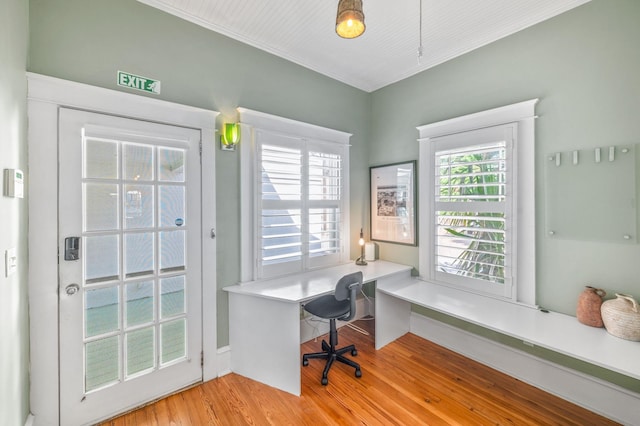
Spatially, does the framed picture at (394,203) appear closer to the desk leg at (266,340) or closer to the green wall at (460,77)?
the green wall at (460,77)

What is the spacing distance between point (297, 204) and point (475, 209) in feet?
5.65

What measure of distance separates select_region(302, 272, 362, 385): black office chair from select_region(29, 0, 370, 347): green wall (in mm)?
806

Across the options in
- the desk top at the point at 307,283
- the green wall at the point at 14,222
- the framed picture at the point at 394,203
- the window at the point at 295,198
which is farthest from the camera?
the framed picture at the point at 394,203

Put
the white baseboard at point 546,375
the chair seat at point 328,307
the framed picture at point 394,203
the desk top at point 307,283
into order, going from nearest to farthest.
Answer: the white baseboard at point 546,375 < the desk top at point 307,283 < the chair seat at point 328,307 < the framed picture at point 394,203

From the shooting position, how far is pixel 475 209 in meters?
2.58

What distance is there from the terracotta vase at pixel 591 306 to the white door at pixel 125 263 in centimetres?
291

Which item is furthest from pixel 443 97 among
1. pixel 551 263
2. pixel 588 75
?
pixel 551 263

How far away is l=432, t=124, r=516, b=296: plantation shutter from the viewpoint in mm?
2391

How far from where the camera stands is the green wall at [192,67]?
1751 millimetres

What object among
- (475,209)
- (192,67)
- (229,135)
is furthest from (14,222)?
(475,209)

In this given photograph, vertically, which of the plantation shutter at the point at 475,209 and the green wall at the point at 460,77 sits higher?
the green wall at the point at 460,77

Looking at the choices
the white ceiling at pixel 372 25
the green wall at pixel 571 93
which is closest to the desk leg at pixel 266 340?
the green wall at pixel 571 93

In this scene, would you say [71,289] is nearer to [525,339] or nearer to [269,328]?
[269,328]

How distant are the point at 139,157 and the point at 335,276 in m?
1.99
